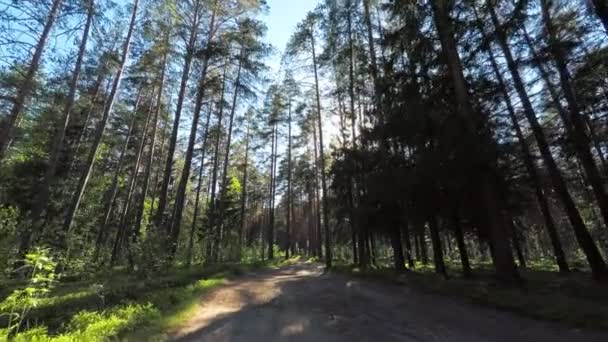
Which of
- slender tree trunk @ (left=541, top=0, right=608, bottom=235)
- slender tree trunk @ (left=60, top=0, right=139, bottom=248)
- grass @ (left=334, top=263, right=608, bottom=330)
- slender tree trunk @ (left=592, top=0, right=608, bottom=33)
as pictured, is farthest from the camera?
slender tree trunk @ (left=60, top=0, right=139, bottom=248)

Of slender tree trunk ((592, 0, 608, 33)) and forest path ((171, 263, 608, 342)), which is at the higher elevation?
slender tree trunk ((592, 0, 608, 33))

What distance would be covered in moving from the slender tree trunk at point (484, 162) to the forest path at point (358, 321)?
2102 mm

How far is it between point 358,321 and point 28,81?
11.1m

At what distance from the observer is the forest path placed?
4.46m

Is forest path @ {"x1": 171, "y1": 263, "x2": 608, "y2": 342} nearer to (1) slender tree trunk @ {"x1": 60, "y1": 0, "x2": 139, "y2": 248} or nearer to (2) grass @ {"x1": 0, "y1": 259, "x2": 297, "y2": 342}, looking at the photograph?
(2) grass @ {"x1": 0, "y1": 259, "x2": 297, "y2": 342}

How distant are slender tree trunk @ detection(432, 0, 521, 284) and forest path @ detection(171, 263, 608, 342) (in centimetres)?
210

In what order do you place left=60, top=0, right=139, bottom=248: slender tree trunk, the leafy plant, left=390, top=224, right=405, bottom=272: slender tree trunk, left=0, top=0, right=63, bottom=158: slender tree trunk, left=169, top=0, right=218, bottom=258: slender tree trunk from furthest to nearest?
left=390, top=224, right=405, bottom=272: slender tree trunk < left=169, top=0, right=218, bottom=258: slender tree trunk < left=60, top=0, right=139, bottom=248: slender tree trunk < left=0, top=0, right=63, bottom=158: slender tree trunk < the leafy plant

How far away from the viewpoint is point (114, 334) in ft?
14.6

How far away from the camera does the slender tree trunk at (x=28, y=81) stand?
8.37 meters

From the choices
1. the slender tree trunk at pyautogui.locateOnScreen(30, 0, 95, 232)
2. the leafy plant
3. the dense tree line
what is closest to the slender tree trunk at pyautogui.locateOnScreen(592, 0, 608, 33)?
the dense tree line

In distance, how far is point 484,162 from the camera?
7914mm

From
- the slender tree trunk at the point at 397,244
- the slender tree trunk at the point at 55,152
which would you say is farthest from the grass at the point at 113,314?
the slender tree trunk at the point at 397,244

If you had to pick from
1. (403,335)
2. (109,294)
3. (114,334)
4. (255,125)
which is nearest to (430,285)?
(403,335)

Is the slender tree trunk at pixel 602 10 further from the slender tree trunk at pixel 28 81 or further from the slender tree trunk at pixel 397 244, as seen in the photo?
the slender tree trunk at pixel 28 81
